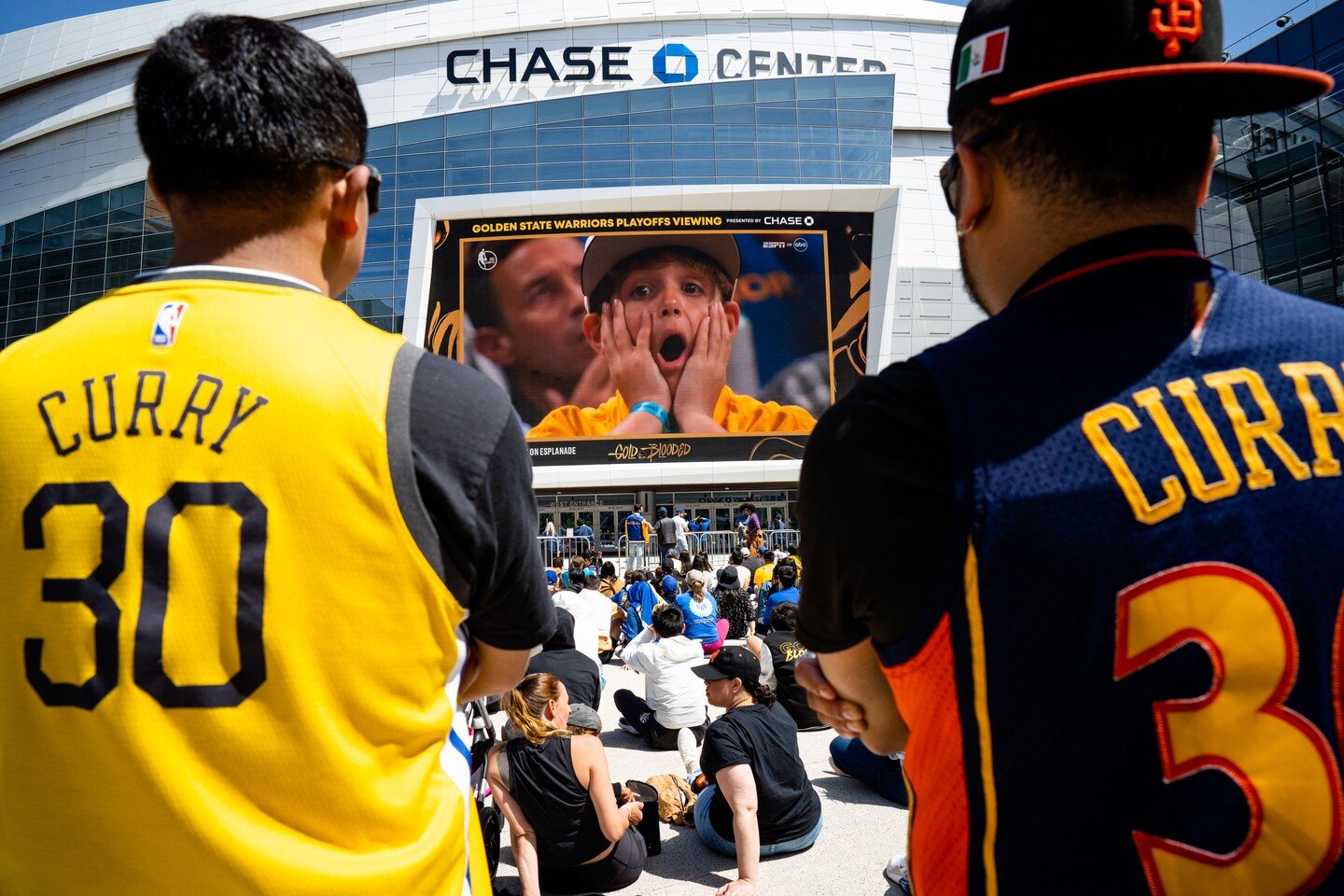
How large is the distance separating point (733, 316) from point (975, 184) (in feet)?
109

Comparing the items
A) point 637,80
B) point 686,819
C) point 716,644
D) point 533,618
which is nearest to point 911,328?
point 637,80

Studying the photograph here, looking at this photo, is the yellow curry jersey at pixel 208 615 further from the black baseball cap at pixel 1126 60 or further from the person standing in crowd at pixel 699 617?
the person standing in crowd at pixel 699 617

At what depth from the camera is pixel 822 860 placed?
518 cm

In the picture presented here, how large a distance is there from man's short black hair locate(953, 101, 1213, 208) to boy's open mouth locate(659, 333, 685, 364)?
32375mm

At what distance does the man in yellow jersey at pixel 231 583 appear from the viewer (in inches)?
45.8

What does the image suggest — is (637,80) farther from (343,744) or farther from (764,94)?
(343,744)

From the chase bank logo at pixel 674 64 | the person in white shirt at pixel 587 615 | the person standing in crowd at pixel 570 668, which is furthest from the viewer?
the chase bank logo at pixel 674 64

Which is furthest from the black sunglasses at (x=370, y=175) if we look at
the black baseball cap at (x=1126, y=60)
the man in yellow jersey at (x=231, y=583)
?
the black baseball cap at (x=1126, y=60)

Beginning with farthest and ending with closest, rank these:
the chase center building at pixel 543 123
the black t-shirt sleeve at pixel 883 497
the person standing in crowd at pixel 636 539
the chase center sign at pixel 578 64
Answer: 1. the chase center sign at pixel 578 64
2. the chase center building at pixel 543 123
3. the person standing in crowd at pixel 636 539
4. the black t-shirt sleeve at pixel 883 497

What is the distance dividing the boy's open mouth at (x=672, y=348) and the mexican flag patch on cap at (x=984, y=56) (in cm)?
3227

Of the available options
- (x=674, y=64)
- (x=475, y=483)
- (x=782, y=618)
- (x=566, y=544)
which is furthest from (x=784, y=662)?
Result: (x=674, y=64)

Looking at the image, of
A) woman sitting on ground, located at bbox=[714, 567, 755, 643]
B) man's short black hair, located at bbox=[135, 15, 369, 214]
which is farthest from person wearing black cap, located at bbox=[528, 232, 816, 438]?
man's short black hair, located at bbox=[135, 15, 369, 214]

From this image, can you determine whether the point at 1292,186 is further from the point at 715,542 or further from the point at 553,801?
the point at 553,801

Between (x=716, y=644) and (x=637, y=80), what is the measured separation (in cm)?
3271
